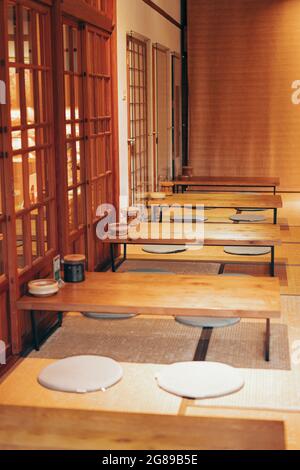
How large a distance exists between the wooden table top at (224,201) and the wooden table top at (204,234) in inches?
38.5

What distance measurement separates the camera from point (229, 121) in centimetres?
1140

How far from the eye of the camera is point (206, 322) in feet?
14.0

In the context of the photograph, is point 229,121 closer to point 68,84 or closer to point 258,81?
point 258,81

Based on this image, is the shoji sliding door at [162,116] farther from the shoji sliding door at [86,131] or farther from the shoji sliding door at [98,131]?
the shoji sliding door at [86,131]

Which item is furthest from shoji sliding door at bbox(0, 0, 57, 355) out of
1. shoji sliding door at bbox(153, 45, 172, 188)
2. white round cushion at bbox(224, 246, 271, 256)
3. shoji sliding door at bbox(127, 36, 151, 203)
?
shoji sliding door at bbox(153, 45, 172, 188)

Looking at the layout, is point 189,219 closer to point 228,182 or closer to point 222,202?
point 222,202

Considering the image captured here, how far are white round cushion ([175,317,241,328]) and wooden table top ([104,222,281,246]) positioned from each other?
1.15 meters

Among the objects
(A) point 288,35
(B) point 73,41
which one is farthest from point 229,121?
(B) point 73,41

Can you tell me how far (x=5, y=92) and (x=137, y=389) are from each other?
171 centimetres

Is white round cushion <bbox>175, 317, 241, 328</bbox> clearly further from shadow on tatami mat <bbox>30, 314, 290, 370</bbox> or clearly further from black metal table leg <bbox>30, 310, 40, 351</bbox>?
black metal table leg <bbox>30, 310, 40, 351</bbox>

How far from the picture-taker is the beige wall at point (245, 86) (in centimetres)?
1099

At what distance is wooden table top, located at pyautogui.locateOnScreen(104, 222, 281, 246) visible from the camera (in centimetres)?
543

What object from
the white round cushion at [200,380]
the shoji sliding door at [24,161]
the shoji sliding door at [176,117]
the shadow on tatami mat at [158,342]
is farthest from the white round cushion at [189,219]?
the shoji sliding door at [176,117]

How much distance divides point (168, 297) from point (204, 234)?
65.0 inches
